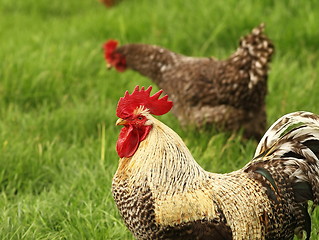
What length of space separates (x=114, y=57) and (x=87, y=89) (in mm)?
626

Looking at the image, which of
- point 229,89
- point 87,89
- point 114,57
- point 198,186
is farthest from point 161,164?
point 87,89

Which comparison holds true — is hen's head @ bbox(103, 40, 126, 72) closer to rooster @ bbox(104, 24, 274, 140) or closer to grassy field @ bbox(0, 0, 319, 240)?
grassy field @ bbox(0, 0, 319, 240)

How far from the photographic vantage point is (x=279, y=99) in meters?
5.75

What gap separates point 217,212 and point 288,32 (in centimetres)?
422

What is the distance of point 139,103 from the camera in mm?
3055

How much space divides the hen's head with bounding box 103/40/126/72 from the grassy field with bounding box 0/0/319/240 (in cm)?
37

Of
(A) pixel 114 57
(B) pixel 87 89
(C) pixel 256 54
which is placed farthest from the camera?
(B) pixel 87 89

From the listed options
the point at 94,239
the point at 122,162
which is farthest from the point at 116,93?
the point at 122,162

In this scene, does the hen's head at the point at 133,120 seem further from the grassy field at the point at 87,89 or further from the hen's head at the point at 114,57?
the hen's head at the point at 114,57

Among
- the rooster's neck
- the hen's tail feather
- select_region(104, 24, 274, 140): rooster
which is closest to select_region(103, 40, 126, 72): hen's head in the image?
select_region(104, 24, 274, 140): rooster

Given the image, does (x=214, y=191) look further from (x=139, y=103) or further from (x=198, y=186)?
(x=139, y=103)

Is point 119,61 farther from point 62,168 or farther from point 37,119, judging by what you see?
point 62,168

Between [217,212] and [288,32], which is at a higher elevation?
[288,32]

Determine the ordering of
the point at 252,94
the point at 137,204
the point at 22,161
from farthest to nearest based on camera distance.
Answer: the point at 252,94
the point at 22,161
the point at 137,204
